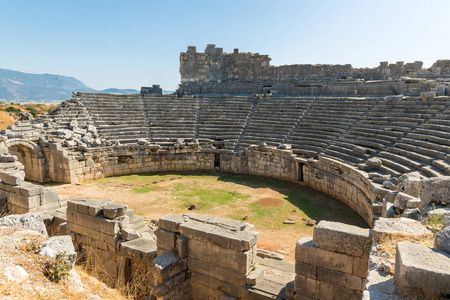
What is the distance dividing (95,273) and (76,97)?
15149 millimetres

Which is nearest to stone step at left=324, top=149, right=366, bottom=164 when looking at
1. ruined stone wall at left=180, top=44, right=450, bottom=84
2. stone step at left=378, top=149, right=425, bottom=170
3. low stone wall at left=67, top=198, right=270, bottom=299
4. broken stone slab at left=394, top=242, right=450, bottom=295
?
stone step at left=378, top=149, right=425, bottom=170

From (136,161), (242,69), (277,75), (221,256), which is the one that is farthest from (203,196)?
(242,69)

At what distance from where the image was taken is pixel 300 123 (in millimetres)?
17562

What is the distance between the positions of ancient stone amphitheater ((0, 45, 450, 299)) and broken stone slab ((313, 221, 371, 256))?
0.06ft

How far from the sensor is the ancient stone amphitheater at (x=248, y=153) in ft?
20.2

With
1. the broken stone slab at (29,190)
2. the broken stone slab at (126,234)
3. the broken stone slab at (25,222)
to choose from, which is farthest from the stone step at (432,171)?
the broken stone slab at (29,190)

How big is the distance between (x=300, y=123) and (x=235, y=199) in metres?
6.90

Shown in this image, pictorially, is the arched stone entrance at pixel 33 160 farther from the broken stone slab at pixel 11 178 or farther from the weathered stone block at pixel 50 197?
the weathered stone block at pixel 50 197

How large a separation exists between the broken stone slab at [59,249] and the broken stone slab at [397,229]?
463 cm

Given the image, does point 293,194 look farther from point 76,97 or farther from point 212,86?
point 76,97

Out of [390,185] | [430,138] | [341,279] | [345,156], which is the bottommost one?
[341,279]

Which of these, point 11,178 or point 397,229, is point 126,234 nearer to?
point 11,178

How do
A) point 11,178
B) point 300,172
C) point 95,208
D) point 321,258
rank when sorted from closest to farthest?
1. point 321,258
2. point 95,208
3. point 11,178
4. point 300,172

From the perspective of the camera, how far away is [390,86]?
16.6 meters
